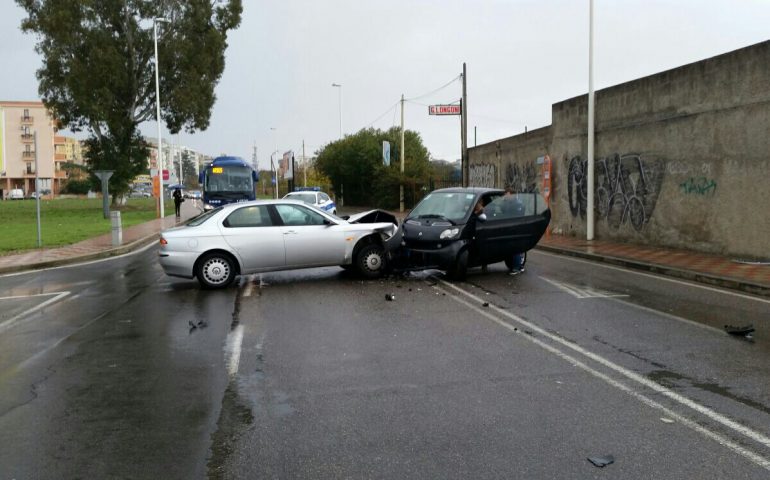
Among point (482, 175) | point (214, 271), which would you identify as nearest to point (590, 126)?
point (482, 175)

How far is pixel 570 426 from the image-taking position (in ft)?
15.1

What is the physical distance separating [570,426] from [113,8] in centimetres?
4659

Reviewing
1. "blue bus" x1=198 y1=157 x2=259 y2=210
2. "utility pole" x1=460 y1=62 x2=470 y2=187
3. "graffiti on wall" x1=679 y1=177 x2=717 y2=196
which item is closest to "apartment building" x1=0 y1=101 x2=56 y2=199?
"blue bus" x1=198 y1=157 x2=259 y2=210

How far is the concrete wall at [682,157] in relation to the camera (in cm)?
1327

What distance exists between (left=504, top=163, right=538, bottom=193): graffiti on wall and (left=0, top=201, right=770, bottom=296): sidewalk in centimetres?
359

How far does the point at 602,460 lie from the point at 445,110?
31711 millimetres

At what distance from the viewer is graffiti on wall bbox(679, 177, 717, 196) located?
1439 centimetres

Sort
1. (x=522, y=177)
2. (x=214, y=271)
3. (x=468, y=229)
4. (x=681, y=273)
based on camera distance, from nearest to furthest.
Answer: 1. (x=214, y=271)
2. (x=468, y=229)
3. (x=681, y=273)
4. (x=522, y=177)

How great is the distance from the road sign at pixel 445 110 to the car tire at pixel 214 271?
→ 25160 mm

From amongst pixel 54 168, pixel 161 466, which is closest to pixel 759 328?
pixel 161 466

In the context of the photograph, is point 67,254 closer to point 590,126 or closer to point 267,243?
point 267,243

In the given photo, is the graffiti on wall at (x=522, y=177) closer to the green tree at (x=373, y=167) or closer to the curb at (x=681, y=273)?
the curb at (x=681, y=273)

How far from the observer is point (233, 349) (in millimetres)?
6941

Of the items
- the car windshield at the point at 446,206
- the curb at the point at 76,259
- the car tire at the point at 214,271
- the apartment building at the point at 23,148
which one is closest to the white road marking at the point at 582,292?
the car windshield at the point at 446,206
